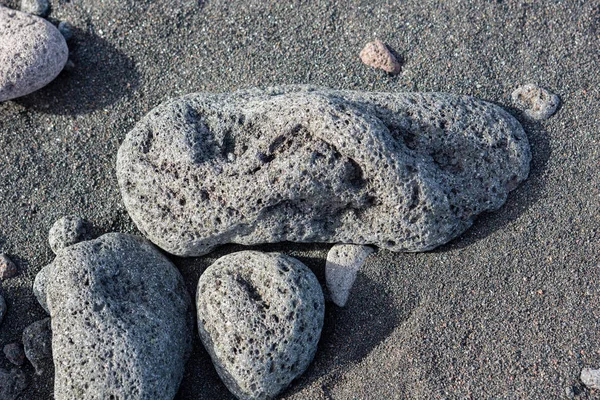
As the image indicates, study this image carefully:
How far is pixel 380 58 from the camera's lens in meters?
3.47

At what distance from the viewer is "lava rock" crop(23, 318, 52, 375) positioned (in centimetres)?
323

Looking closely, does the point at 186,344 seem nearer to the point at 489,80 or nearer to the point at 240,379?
the point at 240,379

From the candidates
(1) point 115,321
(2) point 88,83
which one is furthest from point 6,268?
(2) point 88,83

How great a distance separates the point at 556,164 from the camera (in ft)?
10.7

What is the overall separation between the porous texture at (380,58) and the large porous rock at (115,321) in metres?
1.65

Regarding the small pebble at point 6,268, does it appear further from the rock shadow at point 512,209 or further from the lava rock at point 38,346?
the rock shadow at point 512,209

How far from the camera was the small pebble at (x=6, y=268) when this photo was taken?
3373mm

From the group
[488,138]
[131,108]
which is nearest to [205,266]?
[131,108]

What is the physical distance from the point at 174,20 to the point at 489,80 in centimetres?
189

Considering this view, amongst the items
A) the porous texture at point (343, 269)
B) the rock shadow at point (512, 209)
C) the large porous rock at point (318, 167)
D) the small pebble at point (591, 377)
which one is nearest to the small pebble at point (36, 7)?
the large porous rock at point (318, 167)

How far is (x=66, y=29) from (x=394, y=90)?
2.01 metres

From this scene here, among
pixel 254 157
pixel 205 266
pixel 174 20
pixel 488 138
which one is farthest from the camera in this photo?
pixel 174 20

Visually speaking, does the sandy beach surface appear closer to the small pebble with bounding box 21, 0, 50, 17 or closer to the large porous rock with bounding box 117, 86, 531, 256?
the small pebble with bounding box 21, 0, 50, 17

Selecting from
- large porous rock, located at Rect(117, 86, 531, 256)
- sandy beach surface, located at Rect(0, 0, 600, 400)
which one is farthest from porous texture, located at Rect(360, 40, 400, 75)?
large porous rock, located at Rect(117, 86, 531, 256)
